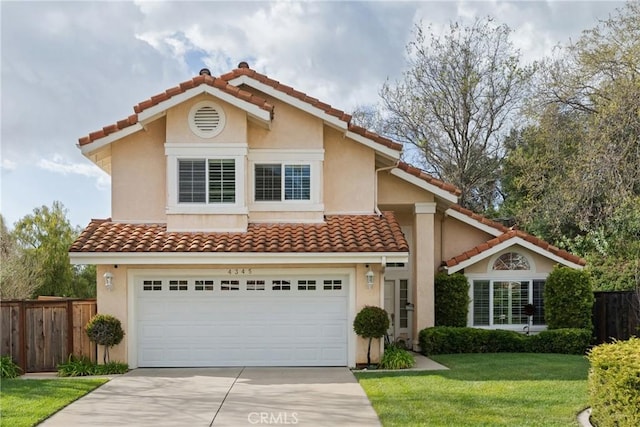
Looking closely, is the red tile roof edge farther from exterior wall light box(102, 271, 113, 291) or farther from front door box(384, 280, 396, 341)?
front door box(384, 280, 396, 341)

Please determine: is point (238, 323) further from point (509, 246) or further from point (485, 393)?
point (509, 246)

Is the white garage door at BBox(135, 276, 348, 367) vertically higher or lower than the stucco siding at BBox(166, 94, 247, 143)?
lower

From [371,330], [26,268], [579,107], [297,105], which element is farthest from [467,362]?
[26,268]

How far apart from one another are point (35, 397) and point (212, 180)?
6175mm

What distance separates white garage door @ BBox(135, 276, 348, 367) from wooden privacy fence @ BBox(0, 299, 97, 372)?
1358 millimetres

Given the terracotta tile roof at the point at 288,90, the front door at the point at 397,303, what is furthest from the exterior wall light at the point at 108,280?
the front door at the point at 397,303

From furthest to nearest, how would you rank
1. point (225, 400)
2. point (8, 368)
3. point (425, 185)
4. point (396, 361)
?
point (425, 185)
point (396, 361)
point (8, 368)
point (225, 400)

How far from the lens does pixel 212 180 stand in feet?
49.1

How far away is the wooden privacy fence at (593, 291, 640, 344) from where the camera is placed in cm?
1698

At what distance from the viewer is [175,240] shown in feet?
47.0

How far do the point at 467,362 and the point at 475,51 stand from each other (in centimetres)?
2029

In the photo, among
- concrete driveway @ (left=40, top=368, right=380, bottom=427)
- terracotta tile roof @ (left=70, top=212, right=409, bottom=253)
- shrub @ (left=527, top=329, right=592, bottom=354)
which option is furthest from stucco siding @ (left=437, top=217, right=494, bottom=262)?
concrete driveway @ (left=40, top=368, right=380, bottom=427)

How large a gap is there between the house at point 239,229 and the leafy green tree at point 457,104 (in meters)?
16.8

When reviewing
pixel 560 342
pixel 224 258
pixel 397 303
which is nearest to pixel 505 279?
pixel 560 342
